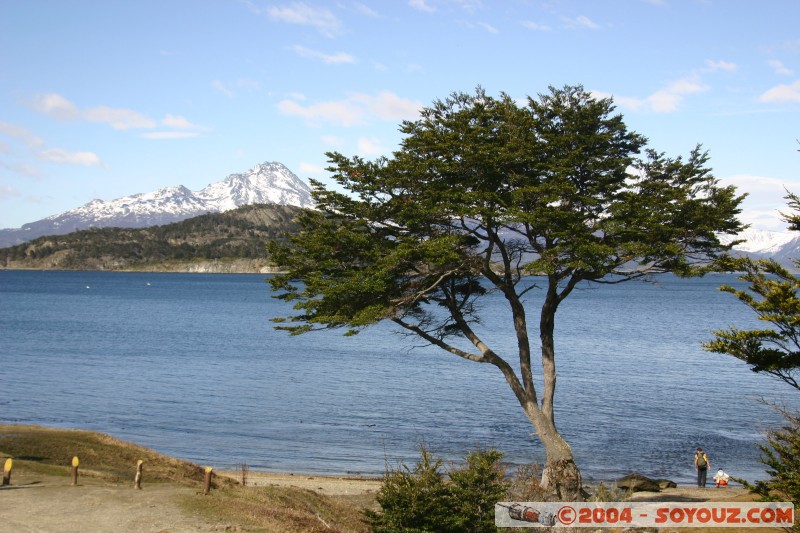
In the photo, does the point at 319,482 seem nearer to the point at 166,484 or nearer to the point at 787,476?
the point at 166,484

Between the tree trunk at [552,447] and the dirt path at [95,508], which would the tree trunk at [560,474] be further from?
the dirt path at [95,508]

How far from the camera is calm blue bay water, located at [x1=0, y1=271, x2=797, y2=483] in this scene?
3509cm

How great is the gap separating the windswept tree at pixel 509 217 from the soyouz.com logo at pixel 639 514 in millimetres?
3147

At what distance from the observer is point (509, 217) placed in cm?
2184

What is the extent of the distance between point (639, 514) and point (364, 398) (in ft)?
98.6

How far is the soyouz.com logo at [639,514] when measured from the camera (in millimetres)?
16281

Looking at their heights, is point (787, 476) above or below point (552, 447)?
above

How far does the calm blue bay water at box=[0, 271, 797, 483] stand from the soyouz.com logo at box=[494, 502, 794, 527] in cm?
1186

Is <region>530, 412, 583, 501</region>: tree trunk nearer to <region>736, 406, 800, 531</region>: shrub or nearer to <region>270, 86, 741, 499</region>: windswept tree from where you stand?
<region>270, 86, 741, 499</region>: windswept tree

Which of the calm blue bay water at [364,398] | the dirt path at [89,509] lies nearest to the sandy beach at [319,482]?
the calm blue bay water at [364,398]

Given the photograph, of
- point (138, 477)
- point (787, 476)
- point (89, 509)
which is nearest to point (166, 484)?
point (138, 477)

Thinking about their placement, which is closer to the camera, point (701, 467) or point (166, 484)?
point (166, 484)

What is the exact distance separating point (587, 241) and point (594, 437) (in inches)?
753

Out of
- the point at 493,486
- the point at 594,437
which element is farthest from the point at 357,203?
the point at 594,437
